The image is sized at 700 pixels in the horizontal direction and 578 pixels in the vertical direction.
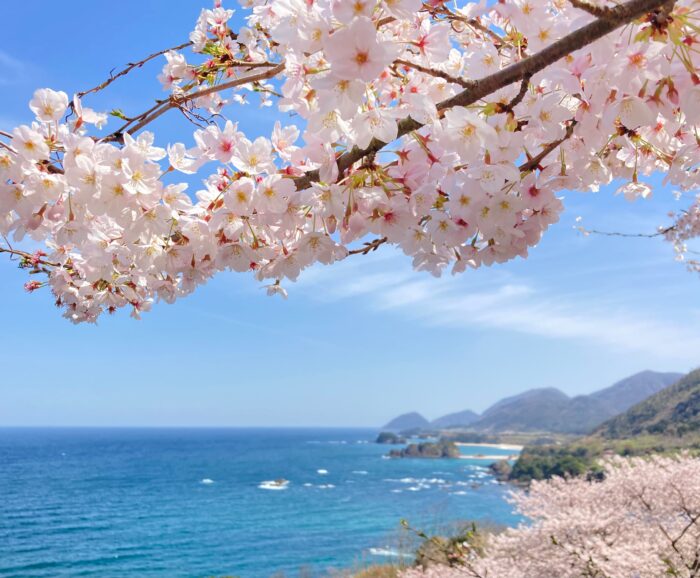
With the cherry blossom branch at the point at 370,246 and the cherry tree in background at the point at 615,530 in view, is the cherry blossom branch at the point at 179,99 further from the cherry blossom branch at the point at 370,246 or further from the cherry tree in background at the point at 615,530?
the cherry tree in background at the point at 615,530

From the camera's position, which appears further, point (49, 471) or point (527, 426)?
Result: point (527, 426)

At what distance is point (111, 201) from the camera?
39.9 inches

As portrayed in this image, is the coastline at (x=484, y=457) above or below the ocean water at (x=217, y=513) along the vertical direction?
below

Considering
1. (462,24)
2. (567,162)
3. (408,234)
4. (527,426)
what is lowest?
(527,426)

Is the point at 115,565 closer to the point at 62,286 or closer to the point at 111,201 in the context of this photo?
the point at 62,286

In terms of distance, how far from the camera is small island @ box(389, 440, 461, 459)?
7238 cm

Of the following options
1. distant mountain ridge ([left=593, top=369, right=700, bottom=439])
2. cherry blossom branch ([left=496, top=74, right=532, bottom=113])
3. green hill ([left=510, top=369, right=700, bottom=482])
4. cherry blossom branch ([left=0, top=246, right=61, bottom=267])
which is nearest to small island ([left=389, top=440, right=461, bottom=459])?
green hill ([left=510, top=369, right=700, bottom=482])

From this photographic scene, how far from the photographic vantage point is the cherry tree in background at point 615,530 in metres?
6.89

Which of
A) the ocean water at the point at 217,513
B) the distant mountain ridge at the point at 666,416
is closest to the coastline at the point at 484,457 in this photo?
the ocean water at the point at 217,513

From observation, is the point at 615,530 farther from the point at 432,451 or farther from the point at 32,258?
the point at 432,451

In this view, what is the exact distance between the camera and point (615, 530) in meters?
8.32

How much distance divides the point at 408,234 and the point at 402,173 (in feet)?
0.49

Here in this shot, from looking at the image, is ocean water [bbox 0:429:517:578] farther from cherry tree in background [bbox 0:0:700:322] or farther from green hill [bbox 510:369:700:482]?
cherry tree in background [bbox 0:0:700:322]

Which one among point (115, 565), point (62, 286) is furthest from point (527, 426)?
point (62, 286)
